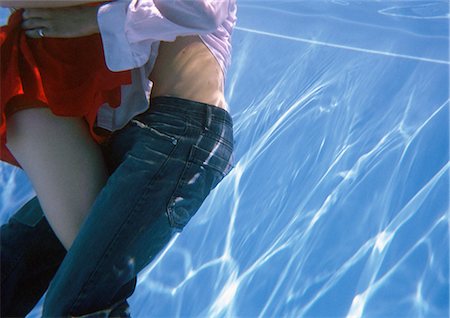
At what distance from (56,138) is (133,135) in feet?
0.54

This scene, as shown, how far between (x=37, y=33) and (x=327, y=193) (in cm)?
136

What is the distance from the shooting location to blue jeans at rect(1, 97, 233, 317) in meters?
1.42

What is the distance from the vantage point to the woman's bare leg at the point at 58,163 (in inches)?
59.8

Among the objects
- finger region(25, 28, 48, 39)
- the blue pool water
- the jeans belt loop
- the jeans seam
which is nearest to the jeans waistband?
the jeans belt loop

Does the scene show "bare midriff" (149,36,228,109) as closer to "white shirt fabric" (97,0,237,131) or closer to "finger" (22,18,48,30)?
"white shirt fabric" (97,0,237,131)

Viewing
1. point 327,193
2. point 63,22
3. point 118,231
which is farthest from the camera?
point 327,193

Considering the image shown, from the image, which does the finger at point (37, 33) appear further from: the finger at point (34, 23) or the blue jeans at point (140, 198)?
the blue jeans at point (140, 198)

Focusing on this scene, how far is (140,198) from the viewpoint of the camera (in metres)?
1.45

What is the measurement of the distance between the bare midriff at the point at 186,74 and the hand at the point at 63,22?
17 centimetres

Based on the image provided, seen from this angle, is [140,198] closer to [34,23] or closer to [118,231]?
[118,231]

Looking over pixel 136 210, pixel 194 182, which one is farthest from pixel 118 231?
pixel 194 182

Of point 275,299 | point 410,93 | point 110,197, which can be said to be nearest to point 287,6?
point 410,93

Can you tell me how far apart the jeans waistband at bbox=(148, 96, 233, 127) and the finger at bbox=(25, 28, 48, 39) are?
0.27m

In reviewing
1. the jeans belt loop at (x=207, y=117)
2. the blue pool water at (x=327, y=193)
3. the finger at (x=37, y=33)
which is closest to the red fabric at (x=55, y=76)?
the finger at (x=37, y=33)
